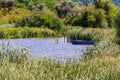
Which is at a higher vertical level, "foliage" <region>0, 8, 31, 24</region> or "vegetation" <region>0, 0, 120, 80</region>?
"vegetation" <region>0, 0, 120, 80</region>

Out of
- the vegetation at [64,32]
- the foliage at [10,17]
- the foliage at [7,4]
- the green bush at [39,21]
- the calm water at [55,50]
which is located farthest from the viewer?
the foliage at [7,4]

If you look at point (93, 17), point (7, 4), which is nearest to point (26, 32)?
point (93, 17)

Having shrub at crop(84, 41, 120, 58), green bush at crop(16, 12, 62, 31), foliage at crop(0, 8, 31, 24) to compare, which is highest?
shrub at crop(84, 41, 120, 58)

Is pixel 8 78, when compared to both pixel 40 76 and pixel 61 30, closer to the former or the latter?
pixel 40 76

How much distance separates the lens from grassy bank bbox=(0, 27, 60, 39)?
5275cm

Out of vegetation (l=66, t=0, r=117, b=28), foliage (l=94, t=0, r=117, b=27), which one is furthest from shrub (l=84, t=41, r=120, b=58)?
foliage (l=94, t=0, r=117, b=27)

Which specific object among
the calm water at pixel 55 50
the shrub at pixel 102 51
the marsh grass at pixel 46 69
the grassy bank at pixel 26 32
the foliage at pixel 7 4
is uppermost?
the marsh grass at pixel 46 69

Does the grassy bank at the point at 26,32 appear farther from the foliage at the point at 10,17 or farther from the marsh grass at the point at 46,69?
the marsh grass at the point at 46,69

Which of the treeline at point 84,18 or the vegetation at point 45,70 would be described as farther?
the treeline at point 84,18

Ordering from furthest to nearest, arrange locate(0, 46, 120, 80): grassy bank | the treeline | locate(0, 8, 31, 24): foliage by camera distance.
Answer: locate(0, 8, 31, 24): foliage < the treeline < locate(0, 46, 120, 80): grassy bank

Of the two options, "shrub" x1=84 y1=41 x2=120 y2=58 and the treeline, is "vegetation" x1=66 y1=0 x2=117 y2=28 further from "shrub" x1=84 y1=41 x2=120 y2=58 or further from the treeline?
"shrub" x1=84 y1=41 x2=120 y2=58

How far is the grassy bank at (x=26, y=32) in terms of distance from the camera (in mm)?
52747

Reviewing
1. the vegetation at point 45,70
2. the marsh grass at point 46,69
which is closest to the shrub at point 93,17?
the marsh grass at point 46,69

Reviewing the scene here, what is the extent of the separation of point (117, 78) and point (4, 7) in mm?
64741
